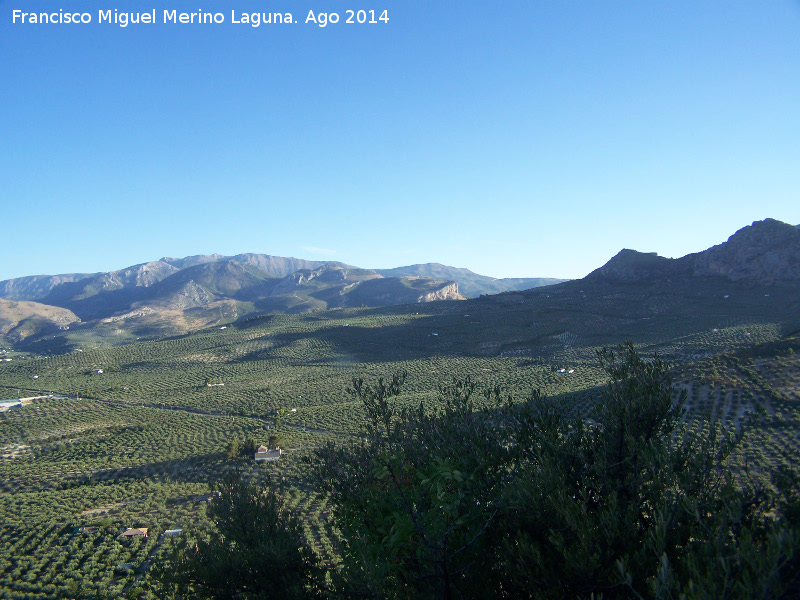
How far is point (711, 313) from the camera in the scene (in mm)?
65562

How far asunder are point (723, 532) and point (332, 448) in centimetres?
652

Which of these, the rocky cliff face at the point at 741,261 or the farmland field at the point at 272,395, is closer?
the farmland field at the point at 272,395

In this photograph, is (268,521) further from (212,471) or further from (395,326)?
(395,326)

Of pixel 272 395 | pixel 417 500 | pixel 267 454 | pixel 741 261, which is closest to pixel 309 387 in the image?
pixel 272 395

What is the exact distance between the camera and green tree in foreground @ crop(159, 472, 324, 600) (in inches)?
313

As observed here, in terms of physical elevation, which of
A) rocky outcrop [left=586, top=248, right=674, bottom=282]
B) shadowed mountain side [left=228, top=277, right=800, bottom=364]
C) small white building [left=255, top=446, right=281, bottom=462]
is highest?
rocky outcrop [left=586, top=248, right=674, bottom=282]

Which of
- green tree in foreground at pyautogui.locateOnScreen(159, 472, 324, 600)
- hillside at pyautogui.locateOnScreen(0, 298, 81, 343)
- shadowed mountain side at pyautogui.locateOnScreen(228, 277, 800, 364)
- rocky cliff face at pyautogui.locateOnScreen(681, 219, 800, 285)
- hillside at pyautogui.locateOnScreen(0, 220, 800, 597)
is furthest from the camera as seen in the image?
hillside at pyautogui.locateOnScreen(0, 298, 81, 343)

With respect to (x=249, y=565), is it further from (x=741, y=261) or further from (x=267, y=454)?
(x=741, y=261)

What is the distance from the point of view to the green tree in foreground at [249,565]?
7.94 meters

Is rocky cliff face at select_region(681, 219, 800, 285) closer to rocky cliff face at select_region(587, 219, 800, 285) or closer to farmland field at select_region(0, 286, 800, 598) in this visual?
rocky cliff face at select_region(587, 219, 800, 285)

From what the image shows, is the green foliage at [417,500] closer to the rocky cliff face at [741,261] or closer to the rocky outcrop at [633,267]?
the rocky cliff face at [741,261]

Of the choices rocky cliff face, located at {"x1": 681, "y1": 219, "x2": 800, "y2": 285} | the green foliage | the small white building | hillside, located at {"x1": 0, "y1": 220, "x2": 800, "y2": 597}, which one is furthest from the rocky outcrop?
the green foliage

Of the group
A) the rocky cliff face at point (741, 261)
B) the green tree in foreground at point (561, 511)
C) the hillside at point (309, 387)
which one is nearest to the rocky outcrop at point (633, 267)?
the rocky cliff face at point (741, 261)

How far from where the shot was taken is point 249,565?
8.12 meters
